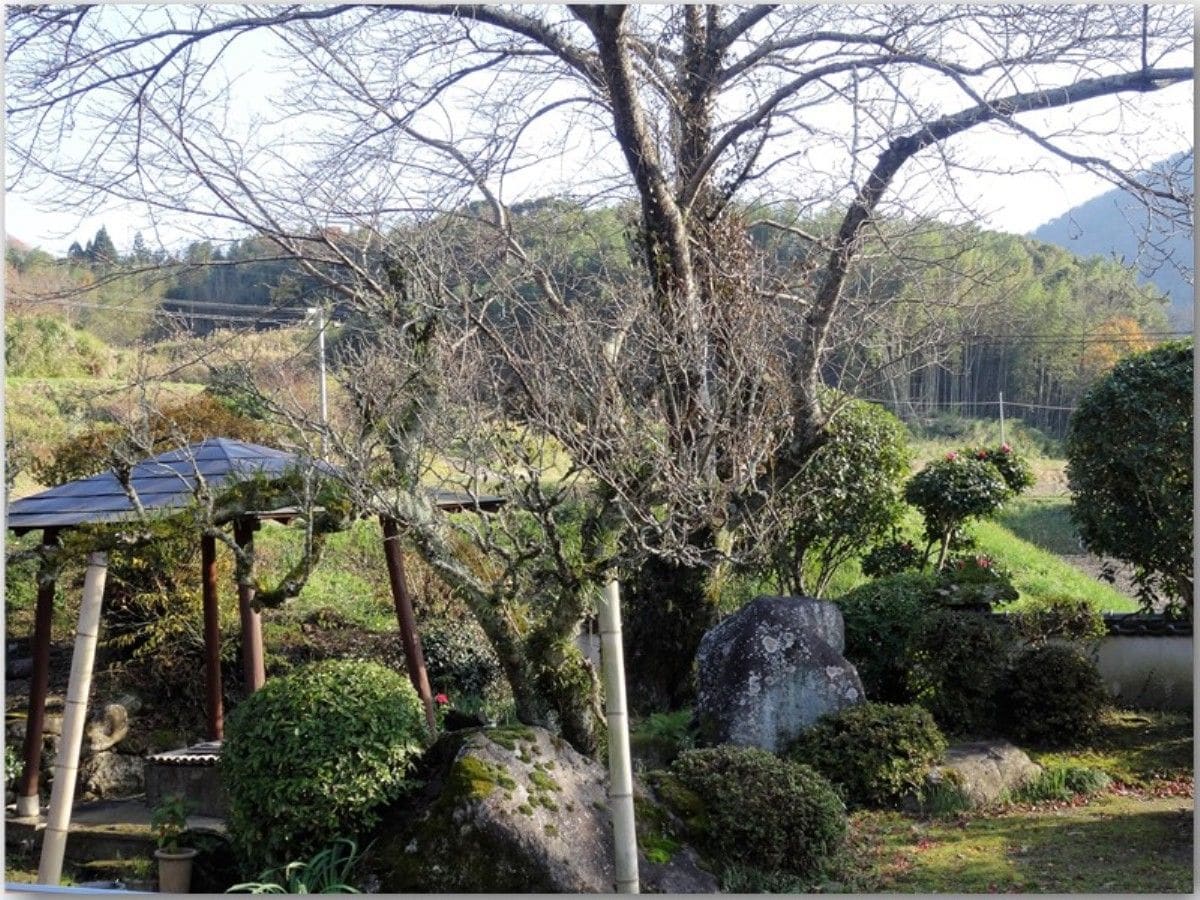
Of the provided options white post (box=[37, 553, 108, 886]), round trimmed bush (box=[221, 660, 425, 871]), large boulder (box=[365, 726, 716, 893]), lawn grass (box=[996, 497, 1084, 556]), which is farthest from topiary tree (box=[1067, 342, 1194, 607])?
lawn grass (box=[996, 497, 1084, 556])

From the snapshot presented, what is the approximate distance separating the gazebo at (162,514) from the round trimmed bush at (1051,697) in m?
3.36

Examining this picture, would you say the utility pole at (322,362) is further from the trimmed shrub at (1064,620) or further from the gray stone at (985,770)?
the trimmed shrub at (1064,620)

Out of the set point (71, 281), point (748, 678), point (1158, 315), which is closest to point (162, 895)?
point (748, 678)

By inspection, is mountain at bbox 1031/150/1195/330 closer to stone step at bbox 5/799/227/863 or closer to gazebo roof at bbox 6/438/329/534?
gazebo roof at bbox 6/438/329/534

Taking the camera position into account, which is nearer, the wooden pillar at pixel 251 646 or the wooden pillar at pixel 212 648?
the wooden pillar at pixel 251 646

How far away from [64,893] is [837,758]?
3.56 metres

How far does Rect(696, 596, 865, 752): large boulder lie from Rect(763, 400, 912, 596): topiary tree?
2180mm

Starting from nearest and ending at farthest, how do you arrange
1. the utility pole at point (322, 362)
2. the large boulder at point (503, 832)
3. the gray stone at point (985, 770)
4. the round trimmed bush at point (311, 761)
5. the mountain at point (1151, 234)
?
the large boulder at point (503, 832)
the round trimmed bush at point (311, 761)
the utility pole at point (322, 362)
the mountain at point (1151, 234)
the gray stone at point (985, 770)

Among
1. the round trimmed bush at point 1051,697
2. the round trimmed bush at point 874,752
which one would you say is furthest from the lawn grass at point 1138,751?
the round trimmed bush at point 874,752

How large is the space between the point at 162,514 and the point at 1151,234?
4.90m

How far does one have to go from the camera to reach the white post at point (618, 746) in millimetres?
4078

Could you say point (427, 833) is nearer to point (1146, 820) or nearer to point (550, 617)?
point (550, 617)

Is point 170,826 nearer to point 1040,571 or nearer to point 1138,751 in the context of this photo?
point 1138,751

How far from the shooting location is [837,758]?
590 cm
